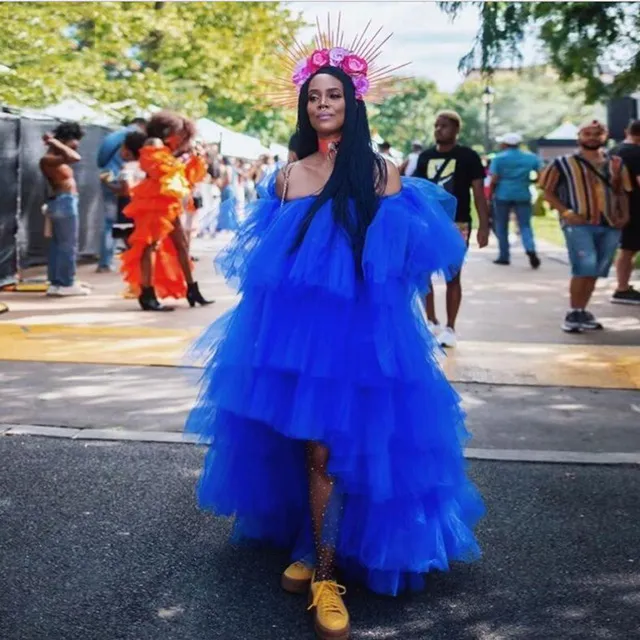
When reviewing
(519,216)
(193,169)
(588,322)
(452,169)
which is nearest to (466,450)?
(452,169)

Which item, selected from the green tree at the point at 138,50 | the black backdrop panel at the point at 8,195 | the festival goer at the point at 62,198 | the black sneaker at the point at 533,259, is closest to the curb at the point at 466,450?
the festival goer at the point at 62,198

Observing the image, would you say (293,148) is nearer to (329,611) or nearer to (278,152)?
(329,611)

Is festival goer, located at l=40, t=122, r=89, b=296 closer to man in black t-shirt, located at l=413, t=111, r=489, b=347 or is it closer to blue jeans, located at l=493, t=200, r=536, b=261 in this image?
man in black t-shirt, located at l=413, t=111, r=489, b=347

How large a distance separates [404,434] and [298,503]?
2.03 feet

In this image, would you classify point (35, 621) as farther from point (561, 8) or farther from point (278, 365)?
point (561, 8)

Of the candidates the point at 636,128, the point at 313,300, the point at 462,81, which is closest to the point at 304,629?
the point at 313,300

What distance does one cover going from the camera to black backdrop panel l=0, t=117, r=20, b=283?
12000 mm

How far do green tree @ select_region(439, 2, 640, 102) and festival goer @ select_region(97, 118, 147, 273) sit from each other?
5.27 m

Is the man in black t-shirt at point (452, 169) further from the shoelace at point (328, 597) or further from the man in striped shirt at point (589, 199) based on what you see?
the shoelace at point (328, 597)

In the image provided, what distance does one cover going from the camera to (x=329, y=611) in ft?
11.4

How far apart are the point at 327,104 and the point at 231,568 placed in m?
1.80

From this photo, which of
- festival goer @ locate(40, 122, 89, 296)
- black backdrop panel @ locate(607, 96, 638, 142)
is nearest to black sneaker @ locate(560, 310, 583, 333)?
festival goer @ locate(40, 122, 89, 296)

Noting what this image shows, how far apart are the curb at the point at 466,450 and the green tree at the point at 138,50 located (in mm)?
7591

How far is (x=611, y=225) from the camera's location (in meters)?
9.32
